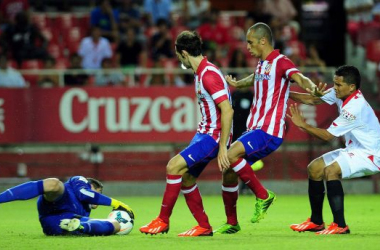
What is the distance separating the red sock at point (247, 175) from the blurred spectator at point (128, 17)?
10.4 meters

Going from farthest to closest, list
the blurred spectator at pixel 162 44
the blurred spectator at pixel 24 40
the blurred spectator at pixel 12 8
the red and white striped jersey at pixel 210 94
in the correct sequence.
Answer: the blurred spectator at pixel 12 8 → the blurred spectator at pixel 162 44 → the blurred spectator at pixel 24 40 → the red and white striped jersey at pixel 210 94

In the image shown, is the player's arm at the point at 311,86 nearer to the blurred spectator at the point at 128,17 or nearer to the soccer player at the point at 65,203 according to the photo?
the soccer player at the point at 65,203

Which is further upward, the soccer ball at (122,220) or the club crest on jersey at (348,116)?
the club crest on jersey at (348,116)

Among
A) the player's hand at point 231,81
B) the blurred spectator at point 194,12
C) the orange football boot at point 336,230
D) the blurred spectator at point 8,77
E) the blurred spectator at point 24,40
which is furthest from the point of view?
the blurred spectator at point 194,12

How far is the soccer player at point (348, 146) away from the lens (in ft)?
31.9

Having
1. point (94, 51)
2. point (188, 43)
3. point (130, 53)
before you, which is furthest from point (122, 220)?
point (130, 53)

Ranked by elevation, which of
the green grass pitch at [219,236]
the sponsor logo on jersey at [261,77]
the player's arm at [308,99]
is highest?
the sponsor logo on jersey at [261,77]

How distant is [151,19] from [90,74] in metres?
2.95

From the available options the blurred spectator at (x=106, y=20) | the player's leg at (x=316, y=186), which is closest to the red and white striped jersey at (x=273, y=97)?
the player's leg at (x=316, y=186)

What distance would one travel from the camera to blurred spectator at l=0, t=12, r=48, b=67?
63.3 ft

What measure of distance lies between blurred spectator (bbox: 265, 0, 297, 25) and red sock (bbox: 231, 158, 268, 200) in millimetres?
12085

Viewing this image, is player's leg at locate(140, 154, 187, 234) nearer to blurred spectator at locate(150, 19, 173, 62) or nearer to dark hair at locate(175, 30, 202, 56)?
dark hair at locate(175, 30, 202, 56)

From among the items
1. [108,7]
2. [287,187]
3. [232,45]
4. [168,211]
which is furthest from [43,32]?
[168,211]

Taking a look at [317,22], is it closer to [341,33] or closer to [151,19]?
[341,33]
